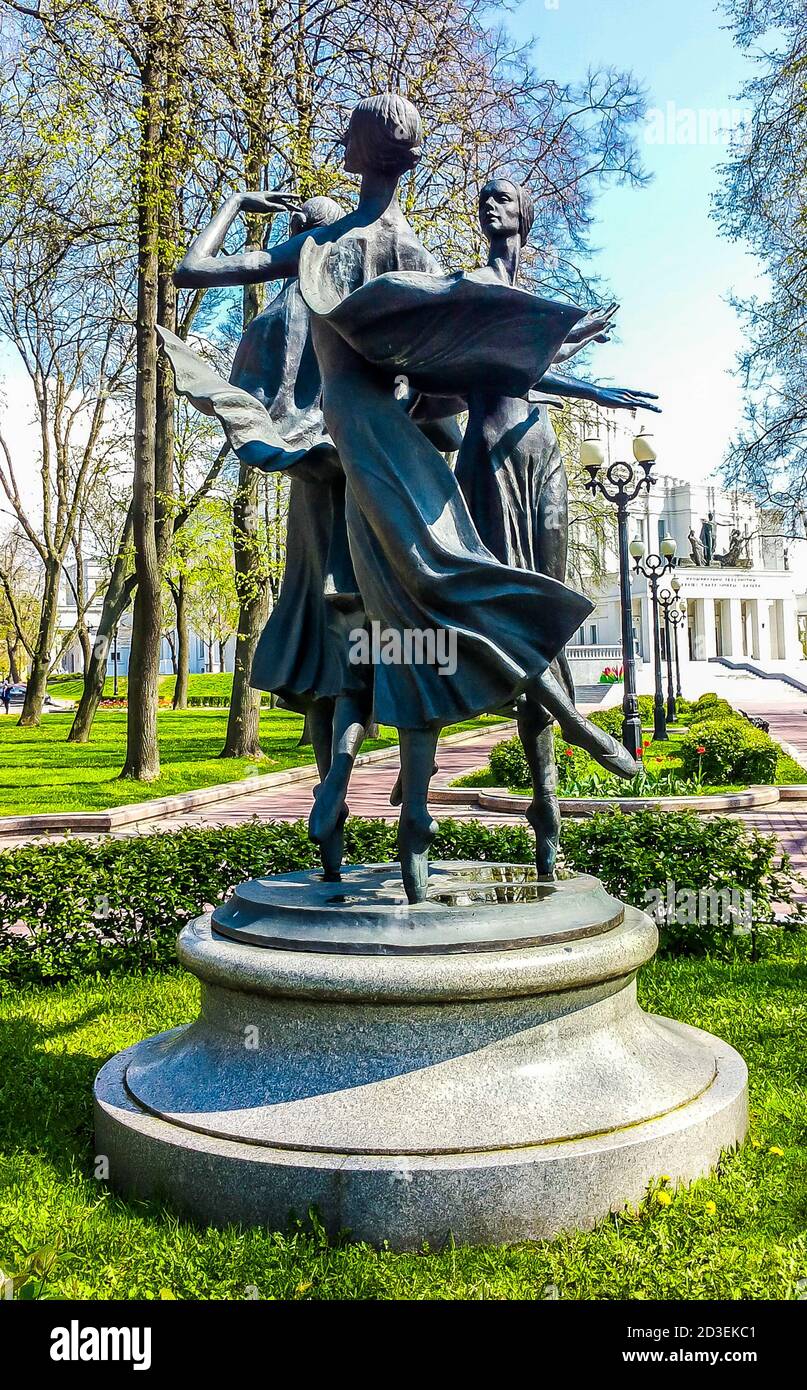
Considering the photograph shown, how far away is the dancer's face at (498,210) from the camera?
398 cm

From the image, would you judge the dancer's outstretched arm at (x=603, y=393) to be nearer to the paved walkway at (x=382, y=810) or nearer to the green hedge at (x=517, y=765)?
the paved walkway at (x=382, y=810)

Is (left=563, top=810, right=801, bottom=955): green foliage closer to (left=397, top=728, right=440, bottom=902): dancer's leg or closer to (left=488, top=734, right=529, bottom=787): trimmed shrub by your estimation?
(left=397, top=728, right=440, bottom=902): dancer's leg

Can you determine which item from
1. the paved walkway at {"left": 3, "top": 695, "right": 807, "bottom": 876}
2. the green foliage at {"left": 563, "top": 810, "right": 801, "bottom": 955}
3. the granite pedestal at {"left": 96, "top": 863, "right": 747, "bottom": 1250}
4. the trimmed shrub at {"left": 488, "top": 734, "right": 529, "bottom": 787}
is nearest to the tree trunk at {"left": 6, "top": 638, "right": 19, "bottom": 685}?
the paved walkway at {"left": 3, "top": 695, "right": 807, "bottom": 876}

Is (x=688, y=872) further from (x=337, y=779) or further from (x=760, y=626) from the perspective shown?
(x=760, y=626)

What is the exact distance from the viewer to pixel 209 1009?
3.44m

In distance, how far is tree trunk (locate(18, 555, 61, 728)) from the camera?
84.7 ft

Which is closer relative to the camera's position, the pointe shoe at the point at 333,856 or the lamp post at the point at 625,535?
the pointe shoe at the point at 333,856

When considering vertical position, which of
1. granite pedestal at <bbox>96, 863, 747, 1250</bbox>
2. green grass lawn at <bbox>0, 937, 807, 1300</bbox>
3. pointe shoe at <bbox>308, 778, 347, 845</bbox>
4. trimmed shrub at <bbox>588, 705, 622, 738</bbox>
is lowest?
green grass lawn at <bbox>0, 937, 807, 1300</bbox>

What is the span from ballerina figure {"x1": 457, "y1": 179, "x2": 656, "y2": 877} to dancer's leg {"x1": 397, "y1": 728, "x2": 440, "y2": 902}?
0.51 m

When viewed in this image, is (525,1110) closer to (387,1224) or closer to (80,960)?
(387,1224)

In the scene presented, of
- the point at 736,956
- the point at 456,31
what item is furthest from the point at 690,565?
the point at 736,956

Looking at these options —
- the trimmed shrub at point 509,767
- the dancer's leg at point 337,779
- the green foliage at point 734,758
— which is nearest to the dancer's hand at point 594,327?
the dancer's leg at point 337,779

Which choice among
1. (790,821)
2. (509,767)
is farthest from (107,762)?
(790,821)

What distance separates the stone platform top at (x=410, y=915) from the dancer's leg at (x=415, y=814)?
89 millimetres
